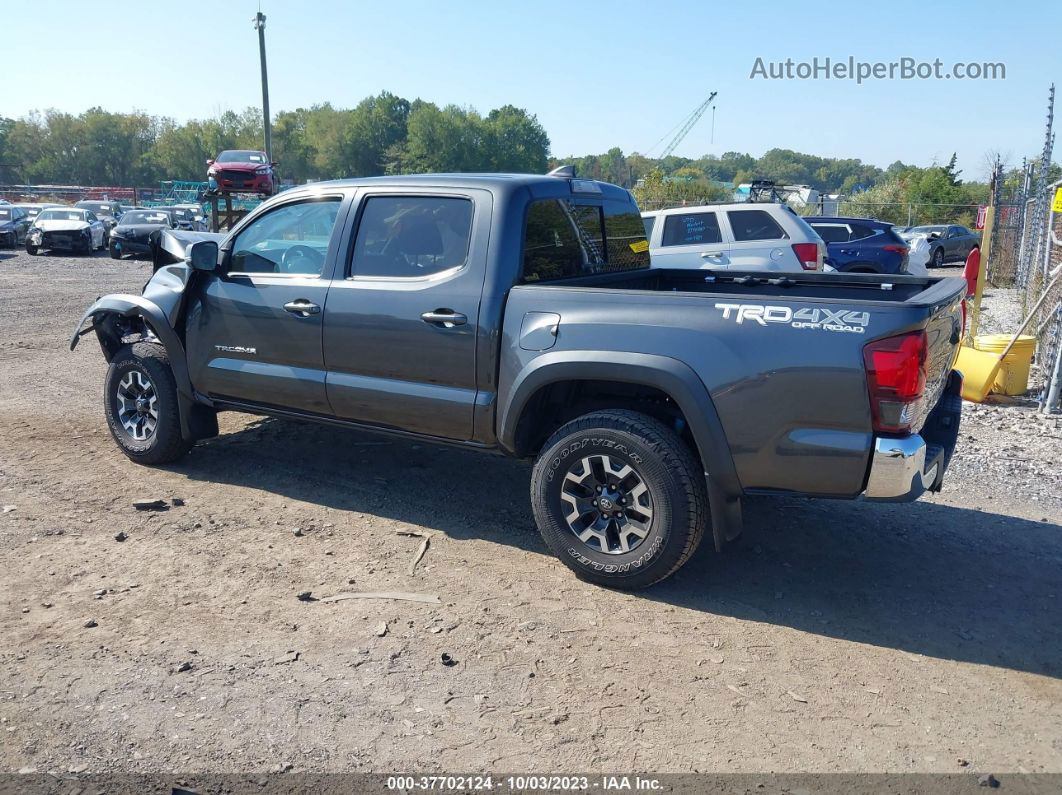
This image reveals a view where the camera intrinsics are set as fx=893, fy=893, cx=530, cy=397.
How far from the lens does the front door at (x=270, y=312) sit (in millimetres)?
5250

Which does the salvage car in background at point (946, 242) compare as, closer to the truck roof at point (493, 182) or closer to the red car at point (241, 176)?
the red car at point (241, 176)

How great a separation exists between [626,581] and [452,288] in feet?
5.74

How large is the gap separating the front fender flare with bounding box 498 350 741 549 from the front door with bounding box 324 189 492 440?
0.50 m

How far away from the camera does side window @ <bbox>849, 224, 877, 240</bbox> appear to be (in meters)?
17.1

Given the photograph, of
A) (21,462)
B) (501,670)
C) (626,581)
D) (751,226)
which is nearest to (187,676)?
(501,670)

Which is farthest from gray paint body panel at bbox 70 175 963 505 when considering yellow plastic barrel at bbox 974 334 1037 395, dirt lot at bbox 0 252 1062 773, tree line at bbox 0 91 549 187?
tree line at bbox 0 91 549 187

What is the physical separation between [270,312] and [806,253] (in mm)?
7784

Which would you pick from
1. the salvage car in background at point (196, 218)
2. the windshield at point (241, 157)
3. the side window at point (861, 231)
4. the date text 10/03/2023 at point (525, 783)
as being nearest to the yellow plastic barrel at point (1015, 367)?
the date text 10/03/2023 at point (525, 783)

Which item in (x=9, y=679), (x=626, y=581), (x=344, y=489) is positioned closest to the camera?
(x=9, y=679)

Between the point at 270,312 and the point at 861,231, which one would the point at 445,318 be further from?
the point at 861,231

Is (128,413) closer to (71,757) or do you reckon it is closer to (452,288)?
(452,288)

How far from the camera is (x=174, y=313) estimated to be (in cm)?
581

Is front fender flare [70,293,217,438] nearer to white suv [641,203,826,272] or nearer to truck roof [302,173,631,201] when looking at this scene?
truck roof [302,173,631,201]

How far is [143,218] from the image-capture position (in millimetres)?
27969
